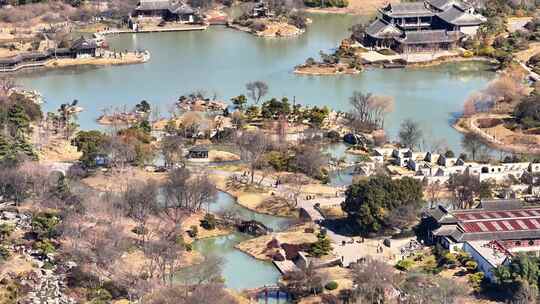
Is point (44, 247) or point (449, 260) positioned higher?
point (44, 247)

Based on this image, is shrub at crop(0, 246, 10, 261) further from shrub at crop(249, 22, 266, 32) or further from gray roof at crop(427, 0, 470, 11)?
gray roof at crop(427, 0, 470, 11)

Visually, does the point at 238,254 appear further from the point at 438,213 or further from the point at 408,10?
the point at 408,10

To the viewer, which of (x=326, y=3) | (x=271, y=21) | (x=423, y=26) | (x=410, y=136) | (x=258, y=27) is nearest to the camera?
(x=410, y=136)

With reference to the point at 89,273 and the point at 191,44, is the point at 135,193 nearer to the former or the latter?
the point at 89,273

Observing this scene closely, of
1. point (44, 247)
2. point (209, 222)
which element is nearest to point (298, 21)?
point (209, 222)

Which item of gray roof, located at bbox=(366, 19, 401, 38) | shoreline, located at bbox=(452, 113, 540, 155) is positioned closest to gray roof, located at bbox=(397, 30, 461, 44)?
gray roof, located at bbox=(366, 19, 401, 38)

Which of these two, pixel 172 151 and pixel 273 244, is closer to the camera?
pixel 273 244

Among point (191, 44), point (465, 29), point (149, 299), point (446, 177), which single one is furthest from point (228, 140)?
point (465, 29)

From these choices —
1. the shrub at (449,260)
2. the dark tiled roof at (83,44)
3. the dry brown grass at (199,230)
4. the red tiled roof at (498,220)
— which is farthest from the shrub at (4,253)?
the dark tiled roof at (83,44)
